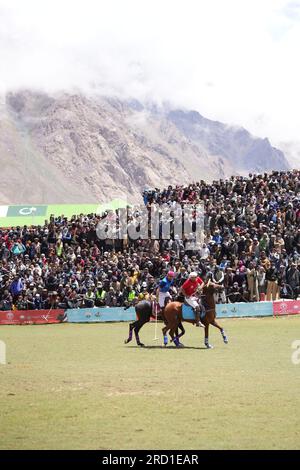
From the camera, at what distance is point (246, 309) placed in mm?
36438

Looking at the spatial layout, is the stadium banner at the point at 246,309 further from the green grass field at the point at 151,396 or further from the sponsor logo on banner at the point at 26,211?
the sponsor logo on banner at the point at 26,211

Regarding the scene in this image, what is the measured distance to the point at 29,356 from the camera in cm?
2447

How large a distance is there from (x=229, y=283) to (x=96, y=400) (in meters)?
20.8

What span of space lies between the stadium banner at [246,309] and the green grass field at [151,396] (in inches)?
332

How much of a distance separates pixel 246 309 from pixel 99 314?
696cm

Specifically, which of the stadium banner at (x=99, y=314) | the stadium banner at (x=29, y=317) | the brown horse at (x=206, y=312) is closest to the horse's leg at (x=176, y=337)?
the brown horse at (x=206, y=312)

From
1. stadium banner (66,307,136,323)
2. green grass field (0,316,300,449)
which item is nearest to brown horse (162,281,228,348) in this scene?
green grass field (0,316,300,449)

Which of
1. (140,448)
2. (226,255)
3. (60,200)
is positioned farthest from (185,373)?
(60,200)

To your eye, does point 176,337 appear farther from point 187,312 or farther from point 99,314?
point 99,314

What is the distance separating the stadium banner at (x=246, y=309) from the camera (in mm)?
36406

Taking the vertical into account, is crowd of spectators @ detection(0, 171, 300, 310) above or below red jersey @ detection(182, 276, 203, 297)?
above

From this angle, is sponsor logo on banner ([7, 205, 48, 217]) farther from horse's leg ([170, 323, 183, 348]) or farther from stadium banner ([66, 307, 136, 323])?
Answer: horse's leg ([170, 323, 183, 348])

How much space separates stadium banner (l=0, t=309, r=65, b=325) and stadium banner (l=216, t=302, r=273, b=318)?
27.9ft

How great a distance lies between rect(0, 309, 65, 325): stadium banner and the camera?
40.8m
